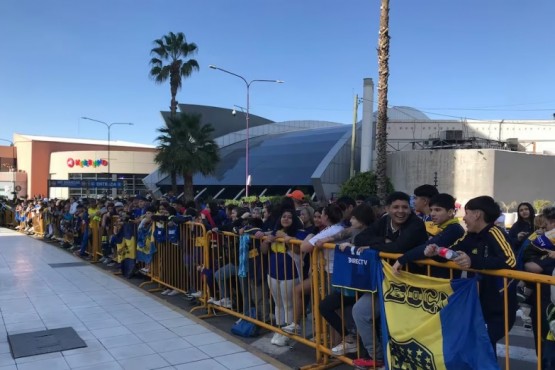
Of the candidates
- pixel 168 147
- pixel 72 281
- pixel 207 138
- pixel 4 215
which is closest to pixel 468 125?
pixel 207 138

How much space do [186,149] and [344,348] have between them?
29962mm

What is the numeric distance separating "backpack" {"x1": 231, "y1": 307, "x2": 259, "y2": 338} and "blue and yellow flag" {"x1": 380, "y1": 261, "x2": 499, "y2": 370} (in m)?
2.37

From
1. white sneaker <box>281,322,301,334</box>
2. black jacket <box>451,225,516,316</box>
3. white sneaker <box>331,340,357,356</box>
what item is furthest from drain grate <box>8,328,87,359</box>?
black jacket <box>451,225,516,316</box>

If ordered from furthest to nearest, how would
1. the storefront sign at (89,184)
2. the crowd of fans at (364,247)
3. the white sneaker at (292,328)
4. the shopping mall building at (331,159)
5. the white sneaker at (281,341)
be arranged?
the shopping mall building at (331,159), the storefront sign at (89,184), the white sneaker at (281,341), the white sneaker at (292,328), the crowd of fans at (364,247)

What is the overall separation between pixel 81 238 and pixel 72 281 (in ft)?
17.1

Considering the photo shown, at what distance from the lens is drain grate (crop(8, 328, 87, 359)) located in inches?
203

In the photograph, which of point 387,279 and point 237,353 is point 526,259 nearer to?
point 387,279

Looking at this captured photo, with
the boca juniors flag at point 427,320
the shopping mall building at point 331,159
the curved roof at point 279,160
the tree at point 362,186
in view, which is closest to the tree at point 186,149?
the shopping mall building at point 331,159

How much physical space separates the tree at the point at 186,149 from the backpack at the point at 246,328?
27481mm

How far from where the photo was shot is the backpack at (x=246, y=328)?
5723mm

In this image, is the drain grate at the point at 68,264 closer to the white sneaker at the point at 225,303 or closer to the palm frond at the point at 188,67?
the white sneaker at the point at 225,303

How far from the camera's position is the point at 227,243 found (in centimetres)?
638

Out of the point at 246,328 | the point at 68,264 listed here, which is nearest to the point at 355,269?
the point at 246,328

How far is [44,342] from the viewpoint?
17.9 feet
